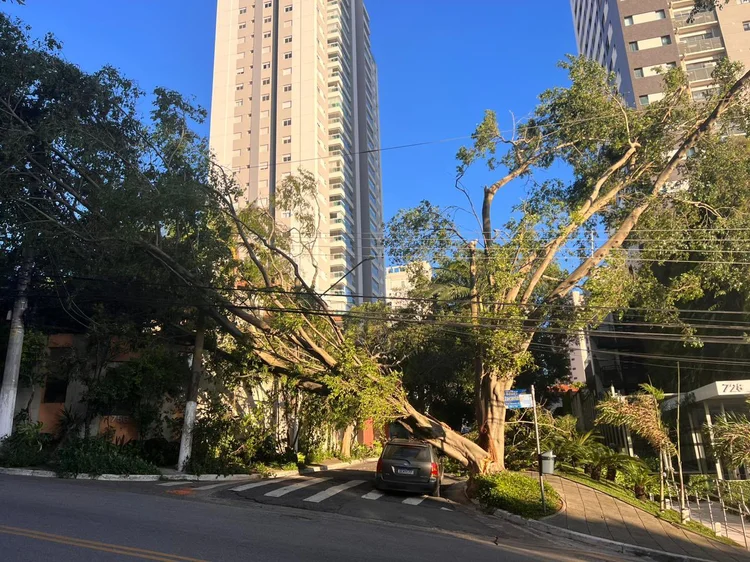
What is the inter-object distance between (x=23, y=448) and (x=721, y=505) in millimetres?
18734

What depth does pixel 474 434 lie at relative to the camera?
21.3 meters

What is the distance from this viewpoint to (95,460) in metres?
14.7

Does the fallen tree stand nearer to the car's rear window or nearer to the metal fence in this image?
the car's rear window

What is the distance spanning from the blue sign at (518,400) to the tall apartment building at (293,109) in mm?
48297

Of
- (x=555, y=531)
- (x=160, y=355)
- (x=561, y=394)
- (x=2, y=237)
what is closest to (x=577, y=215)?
(x=555, y=531)

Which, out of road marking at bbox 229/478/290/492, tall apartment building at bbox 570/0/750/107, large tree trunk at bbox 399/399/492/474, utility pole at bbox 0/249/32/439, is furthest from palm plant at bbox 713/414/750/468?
tall apartment building at bbox 570/0/750/107

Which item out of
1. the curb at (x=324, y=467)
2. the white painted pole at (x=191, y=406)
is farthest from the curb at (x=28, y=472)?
the curb at (x=324, y=467)

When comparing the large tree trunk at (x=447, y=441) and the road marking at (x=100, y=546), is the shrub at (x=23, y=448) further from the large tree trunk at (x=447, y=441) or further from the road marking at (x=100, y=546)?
the large tree trunk at (x=447, y=441)

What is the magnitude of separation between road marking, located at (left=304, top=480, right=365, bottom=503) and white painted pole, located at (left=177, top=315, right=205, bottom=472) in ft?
15.4

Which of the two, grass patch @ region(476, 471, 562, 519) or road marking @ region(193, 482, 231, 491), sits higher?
road marking @ region(193, 482, 231, 491)

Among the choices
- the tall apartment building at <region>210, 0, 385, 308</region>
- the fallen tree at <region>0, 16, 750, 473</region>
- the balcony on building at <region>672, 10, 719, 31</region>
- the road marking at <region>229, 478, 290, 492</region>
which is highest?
the tall apartment building at <region>210, 0, 385, 308</region>

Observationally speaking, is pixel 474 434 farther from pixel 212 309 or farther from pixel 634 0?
pixel 634 0

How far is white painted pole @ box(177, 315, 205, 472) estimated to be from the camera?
53.6 ft

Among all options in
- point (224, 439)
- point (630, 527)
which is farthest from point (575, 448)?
point (224, 439)
